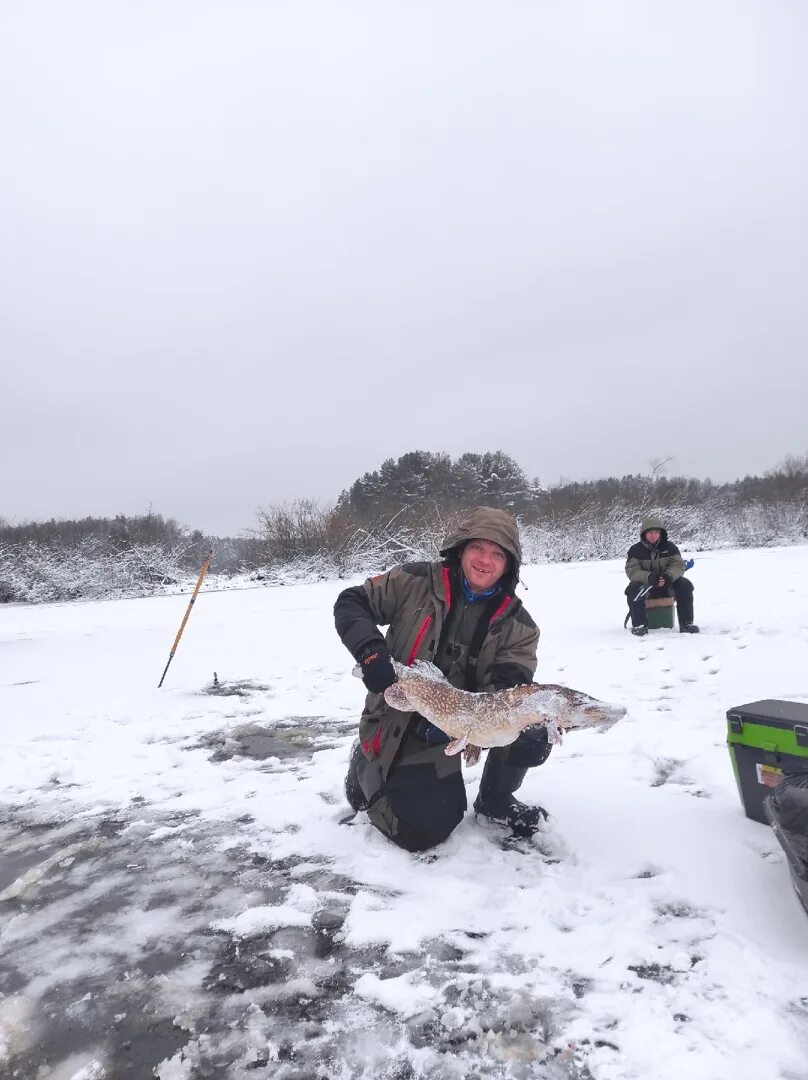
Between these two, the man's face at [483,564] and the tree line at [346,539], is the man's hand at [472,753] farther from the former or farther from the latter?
the tree line at [346,539]

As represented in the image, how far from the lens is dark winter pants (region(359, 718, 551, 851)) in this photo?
2.95 m

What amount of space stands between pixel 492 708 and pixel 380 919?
93 centimetres

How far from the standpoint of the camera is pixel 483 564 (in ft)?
9.98

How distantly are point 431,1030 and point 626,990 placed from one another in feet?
2.07

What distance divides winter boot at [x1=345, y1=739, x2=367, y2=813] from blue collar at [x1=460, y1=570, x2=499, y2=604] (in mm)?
970

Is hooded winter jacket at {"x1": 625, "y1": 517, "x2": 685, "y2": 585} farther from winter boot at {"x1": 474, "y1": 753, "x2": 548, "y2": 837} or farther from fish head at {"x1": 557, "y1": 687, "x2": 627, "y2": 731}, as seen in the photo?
fish head at {"x1": 557, "y1": 687, "x2": 627, "y2": 731}

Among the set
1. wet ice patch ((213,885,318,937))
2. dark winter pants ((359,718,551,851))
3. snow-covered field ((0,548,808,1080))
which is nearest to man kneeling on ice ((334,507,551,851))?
dark winter pants ((359,718,551,851))

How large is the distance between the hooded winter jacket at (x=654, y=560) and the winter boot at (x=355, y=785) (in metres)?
5.37

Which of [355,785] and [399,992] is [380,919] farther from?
[355,785]

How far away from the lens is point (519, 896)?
2.51m

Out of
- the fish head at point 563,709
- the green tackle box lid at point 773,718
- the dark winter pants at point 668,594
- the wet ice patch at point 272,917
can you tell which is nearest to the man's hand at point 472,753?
the fish head at point 563,709

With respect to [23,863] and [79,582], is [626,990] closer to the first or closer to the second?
[23,863]

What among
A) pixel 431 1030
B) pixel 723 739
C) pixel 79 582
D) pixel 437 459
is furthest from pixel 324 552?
pixel 431 1030

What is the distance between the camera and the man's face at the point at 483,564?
3.03 metres
